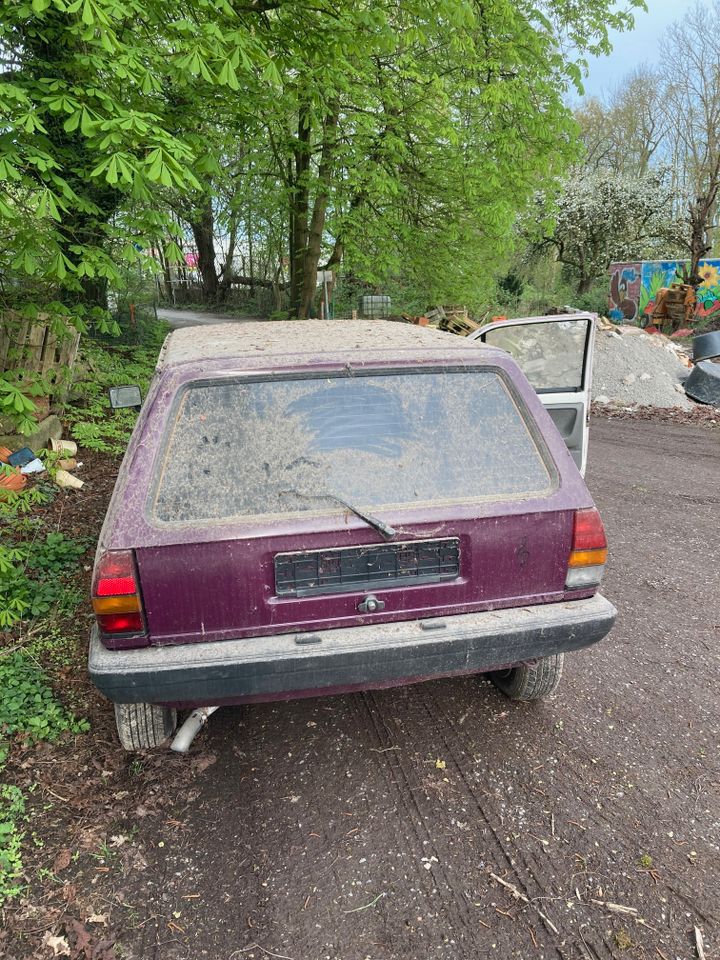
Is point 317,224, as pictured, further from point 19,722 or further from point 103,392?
point 19,722

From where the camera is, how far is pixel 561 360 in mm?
5137

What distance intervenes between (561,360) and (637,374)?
884 cm

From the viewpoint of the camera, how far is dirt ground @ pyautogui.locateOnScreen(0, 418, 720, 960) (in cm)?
202

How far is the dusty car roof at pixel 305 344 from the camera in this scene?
2.57 m

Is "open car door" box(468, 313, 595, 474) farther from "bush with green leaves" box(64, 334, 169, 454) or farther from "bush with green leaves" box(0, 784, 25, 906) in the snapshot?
"bush with green leaves" box(64, 334, 169, 454)

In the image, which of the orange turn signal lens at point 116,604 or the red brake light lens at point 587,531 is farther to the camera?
the red brake light lens at point 587,531

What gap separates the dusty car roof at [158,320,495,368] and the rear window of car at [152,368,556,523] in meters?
0.13

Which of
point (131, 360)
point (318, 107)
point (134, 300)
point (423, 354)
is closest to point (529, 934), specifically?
point (423, 354)

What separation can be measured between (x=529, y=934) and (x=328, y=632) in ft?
3.86

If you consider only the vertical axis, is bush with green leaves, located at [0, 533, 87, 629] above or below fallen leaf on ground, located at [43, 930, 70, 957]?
above

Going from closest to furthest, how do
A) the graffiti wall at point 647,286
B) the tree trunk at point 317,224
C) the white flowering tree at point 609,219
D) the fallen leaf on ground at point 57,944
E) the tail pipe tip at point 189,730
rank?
the fallen leaf on ground at point 57,944 < the tail pipe tip at point 189,730 < the tree trunk at point 317,224 < the graffiti wall at point 647,286 < the white flowering tree at point 609,219

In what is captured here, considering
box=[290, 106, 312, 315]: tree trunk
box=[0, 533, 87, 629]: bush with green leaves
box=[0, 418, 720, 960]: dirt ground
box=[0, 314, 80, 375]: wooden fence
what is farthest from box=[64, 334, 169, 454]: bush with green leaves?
box=[0, 418, 720, 960]: dirt ground

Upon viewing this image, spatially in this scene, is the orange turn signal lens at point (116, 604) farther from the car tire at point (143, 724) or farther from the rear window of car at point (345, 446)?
the car tire at point (143, 724)

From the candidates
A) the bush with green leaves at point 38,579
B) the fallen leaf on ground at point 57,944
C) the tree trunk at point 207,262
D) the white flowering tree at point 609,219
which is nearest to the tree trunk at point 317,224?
the bush with green leaves at point 38,579
